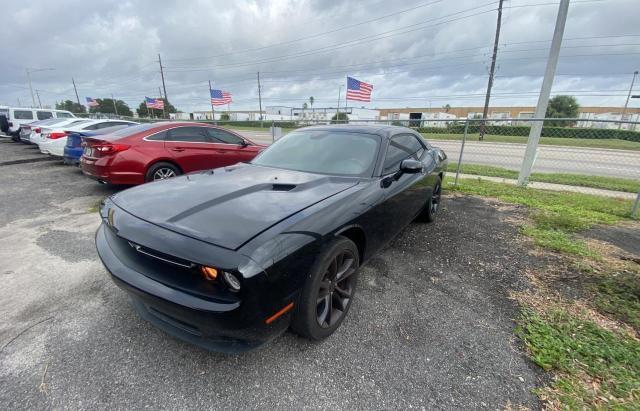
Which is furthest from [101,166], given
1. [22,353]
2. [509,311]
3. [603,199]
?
[603,199]

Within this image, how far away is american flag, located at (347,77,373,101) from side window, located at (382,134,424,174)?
14117 mm

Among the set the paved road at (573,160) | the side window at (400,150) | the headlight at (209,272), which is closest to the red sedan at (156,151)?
the side window at (400,150)

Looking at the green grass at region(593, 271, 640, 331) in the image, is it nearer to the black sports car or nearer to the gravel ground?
the gravel ground

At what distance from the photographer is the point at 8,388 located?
1.77 m

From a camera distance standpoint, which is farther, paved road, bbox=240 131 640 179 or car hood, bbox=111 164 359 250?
paved road, bbox=240 131 640 179

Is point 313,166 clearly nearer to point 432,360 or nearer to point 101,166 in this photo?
point 432,360

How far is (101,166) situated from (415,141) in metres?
5.17

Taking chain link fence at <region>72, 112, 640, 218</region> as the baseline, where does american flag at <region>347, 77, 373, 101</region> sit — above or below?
above

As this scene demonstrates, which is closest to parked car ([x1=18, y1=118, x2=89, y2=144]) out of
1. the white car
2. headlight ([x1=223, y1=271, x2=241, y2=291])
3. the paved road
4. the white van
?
the white car

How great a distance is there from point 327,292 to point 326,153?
1506 mm

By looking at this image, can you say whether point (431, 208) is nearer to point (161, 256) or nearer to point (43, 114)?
point (161, 256)

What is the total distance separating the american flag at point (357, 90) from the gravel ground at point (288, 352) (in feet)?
51.7

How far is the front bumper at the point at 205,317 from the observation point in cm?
157

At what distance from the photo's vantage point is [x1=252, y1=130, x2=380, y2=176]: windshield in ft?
9.57
